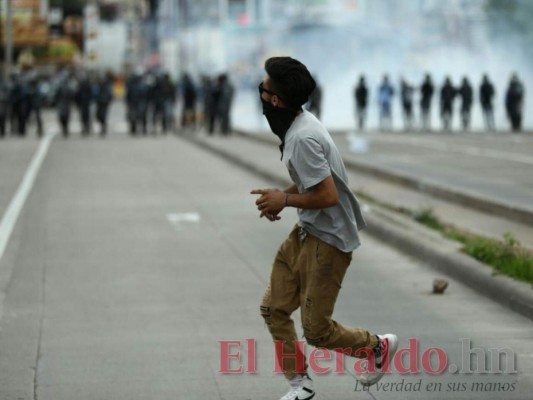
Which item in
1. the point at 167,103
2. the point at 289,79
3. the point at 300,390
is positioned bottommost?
the point at 167,103

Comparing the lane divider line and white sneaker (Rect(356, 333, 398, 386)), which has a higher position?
white sneaker (Rect(356, 333, 398, 386))

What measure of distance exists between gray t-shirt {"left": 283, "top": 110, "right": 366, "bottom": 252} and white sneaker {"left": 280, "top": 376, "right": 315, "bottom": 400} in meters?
0.71

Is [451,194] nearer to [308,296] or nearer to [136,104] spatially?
[308,296]

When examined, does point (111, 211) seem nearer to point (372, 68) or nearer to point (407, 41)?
point (407, 41)

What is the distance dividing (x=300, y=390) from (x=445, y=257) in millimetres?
5763

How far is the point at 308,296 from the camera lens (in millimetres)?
6840

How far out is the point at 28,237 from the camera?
15.6 meters

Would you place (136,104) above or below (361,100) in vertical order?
above

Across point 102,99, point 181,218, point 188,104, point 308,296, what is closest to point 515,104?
point 188,104

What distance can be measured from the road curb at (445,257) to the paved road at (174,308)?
4.5 inches

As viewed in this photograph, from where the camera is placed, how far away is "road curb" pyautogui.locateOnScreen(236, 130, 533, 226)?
623 inches

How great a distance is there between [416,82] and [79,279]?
64.1m

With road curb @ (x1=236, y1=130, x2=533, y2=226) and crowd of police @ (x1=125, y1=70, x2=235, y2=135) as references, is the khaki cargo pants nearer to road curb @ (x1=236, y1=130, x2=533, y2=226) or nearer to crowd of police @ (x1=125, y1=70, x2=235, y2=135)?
road curb @ (x1=236, y1=130, x2=533, y2=226)

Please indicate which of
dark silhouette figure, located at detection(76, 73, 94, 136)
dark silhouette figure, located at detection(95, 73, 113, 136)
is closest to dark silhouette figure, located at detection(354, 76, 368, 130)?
dark silhouette figure, located at detection(95, 73, 113, 136)
